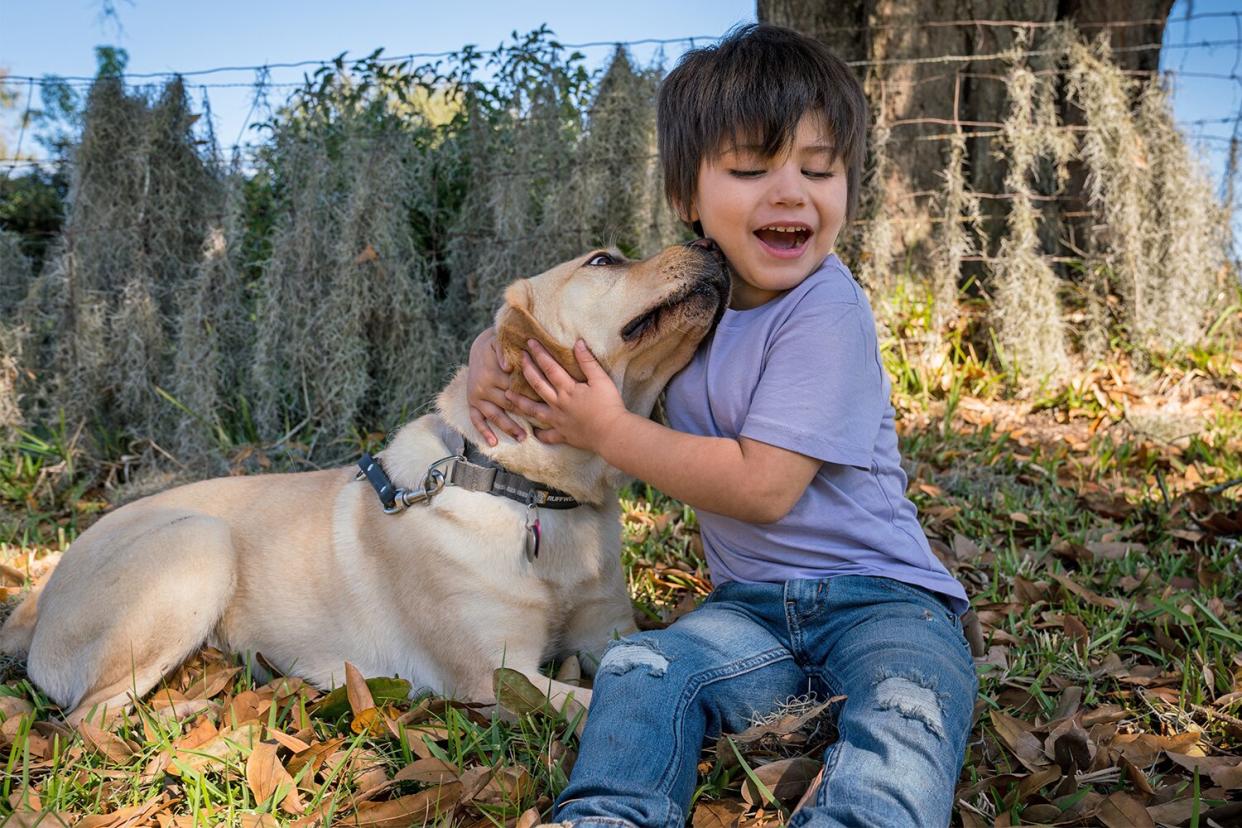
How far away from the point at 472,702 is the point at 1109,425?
12.9 ft

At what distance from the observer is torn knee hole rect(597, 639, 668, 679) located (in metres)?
2.05

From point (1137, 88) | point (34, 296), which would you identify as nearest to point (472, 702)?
point (34, 296)

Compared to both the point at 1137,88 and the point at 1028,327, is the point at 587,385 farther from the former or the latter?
the point at 1137,88

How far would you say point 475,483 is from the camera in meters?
2.52

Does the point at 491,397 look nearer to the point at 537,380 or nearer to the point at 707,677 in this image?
the point at 537,380

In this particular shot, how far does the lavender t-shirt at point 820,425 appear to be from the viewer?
A: 7.25 feet

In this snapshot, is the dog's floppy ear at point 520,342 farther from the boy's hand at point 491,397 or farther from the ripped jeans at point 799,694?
the ripped jeans at point 799,694

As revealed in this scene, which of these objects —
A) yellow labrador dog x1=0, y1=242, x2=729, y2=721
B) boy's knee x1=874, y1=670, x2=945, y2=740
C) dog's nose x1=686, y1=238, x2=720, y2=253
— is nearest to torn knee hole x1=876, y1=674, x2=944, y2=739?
boy's knee x1=874, y1=670, x2=945, y2=740

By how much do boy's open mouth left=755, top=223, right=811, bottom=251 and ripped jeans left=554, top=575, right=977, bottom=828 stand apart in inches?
33.3

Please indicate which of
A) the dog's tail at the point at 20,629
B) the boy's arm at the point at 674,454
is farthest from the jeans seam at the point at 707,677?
the dog's tail at the point at 20,629

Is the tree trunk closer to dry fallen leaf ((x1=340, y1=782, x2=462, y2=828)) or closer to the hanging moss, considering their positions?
the hanging moss

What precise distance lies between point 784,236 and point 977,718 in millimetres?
1274

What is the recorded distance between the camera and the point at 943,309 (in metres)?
5.50

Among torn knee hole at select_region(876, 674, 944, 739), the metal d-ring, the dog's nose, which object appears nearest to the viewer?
torn knee hole at select_region(876, 674, 944, 739)
